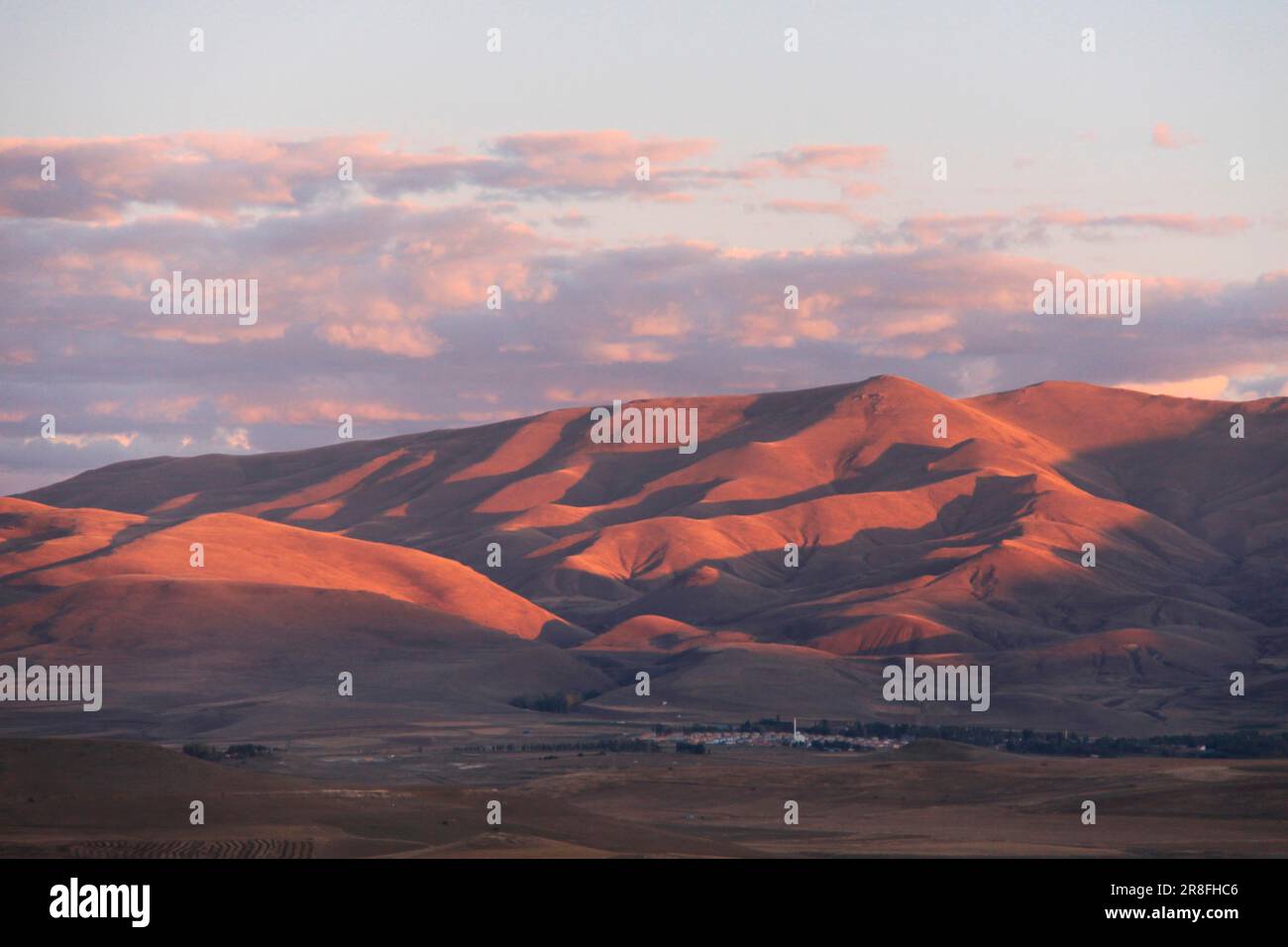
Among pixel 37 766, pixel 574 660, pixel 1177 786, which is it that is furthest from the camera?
pixel 574 660

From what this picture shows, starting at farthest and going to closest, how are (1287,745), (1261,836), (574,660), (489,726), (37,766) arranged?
(574,660), (489,726), (1287,745), (37,766), (1261,836)
